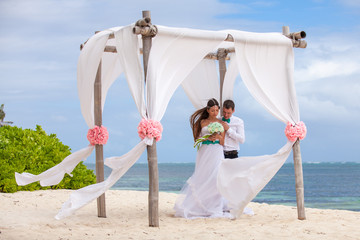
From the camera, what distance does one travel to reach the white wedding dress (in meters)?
8.13

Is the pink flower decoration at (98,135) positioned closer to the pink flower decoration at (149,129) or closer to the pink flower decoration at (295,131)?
the pink flower decoration at (149,129)

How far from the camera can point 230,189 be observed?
781cm

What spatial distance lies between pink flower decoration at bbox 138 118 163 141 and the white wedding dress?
1.23 m

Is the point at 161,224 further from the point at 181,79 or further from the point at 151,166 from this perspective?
the point at 181,79

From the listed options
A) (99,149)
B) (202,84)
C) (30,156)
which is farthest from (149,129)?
(30,156)

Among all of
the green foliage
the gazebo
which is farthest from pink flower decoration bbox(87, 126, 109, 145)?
the green foliage

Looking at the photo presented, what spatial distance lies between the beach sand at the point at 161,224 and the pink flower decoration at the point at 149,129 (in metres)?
1.25

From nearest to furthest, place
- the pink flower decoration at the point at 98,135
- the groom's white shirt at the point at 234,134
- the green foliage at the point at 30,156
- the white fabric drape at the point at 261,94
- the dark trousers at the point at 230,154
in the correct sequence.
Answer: the white fabric drape at the point at 261,94
the pink flower decoration at the point at 98,135
the groom's white shirt at the point at 234,134
the dark trousers at the point at 230,154
the green foliage at the point at 30,156

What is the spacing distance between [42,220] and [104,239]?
1.75 meters

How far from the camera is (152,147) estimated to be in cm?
718

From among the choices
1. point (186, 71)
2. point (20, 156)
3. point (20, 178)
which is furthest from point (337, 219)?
point (20, 156)

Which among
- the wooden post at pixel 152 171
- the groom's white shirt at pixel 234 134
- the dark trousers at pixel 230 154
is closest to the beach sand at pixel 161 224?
the wooden post at pixel 152 171

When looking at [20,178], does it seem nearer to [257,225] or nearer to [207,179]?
[207,179]

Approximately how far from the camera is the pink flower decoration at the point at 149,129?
7.07m
